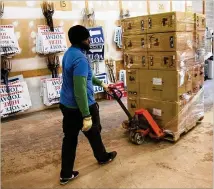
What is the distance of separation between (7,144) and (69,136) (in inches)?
65.2

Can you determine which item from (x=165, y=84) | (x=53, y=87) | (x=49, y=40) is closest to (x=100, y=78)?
(x=53, y=87)

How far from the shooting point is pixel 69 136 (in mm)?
2477

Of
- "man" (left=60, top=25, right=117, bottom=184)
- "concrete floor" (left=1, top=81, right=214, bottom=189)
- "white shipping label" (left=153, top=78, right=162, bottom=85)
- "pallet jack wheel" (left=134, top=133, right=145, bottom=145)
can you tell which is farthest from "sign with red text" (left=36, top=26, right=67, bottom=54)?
"man" (left=60, top=25, right=117, bottom=184)

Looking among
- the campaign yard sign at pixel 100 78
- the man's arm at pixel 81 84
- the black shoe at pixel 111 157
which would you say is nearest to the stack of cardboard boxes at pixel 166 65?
the black shoe at pixel 111 157

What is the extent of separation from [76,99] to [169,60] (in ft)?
4.77

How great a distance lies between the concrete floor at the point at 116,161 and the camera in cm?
252

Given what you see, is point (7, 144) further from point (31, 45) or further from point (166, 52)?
point (166, 52)

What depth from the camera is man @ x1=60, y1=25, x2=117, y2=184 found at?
223 centimetres

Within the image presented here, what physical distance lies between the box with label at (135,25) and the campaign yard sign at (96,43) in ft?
6.86

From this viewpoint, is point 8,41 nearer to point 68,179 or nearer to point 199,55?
point 68,179

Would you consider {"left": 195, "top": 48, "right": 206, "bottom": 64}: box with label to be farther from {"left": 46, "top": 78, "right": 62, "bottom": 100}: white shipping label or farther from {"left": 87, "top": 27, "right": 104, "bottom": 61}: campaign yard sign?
{"left": 46, "top": 78, "right": 62, "bottom": 100}: white shipping label

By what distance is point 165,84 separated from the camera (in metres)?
3.29

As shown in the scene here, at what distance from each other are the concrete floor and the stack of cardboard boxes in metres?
0.35

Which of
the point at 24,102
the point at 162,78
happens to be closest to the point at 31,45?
the point at 24,102
